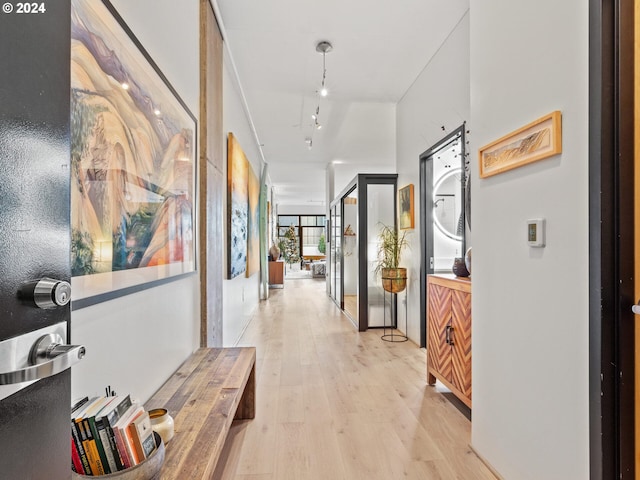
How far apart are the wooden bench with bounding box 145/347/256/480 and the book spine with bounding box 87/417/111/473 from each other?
0.22 meters

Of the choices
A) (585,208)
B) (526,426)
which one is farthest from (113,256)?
(526,426)

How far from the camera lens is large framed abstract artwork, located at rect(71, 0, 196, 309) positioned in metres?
1.01

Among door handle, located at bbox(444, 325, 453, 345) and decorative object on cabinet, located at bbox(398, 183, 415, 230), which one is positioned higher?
decorative object on cabinet, located at bbox(398, 183, 415, 230)

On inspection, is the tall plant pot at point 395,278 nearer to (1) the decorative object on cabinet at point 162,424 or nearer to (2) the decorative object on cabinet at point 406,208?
(2) the decorative object on cabinet at point 406,208

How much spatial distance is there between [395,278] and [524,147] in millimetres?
2719

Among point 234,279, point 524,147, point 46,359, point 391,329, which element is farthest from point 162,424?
point 391,329

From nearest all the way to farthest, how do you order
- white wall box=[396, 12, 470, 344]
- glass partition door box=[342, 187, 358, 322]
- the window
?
1. white wall box=[396, 12, 470, 344]
2. glass partition door box=[342, 187, 358, 322]
3. the window

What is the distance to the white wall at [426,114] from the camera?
2902 millimetres

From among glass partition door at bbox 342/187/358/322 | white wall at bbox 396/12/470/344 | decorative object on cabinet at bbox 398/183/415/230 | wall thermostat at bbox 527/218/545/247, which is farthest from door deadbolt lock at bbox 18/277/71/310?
glass partition door at bbox 342/187/358/322

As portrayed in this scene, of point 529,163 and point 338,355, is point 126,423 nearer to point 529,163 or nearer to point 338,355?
point 529,163

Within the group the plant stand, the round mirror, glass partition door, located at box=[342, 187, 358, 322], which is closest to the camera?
the round mirror

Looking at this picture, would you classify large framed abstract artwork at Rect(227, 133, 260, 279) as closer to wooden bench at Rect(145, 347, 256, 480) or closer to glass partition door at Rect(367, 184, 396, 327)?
wooden bench at Rect(145, 347, 256, 480)

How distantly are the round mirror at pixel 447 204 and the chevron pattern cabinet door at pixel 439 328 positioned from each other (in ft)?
3.97

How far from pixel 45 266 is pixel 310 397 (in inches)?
94.3
